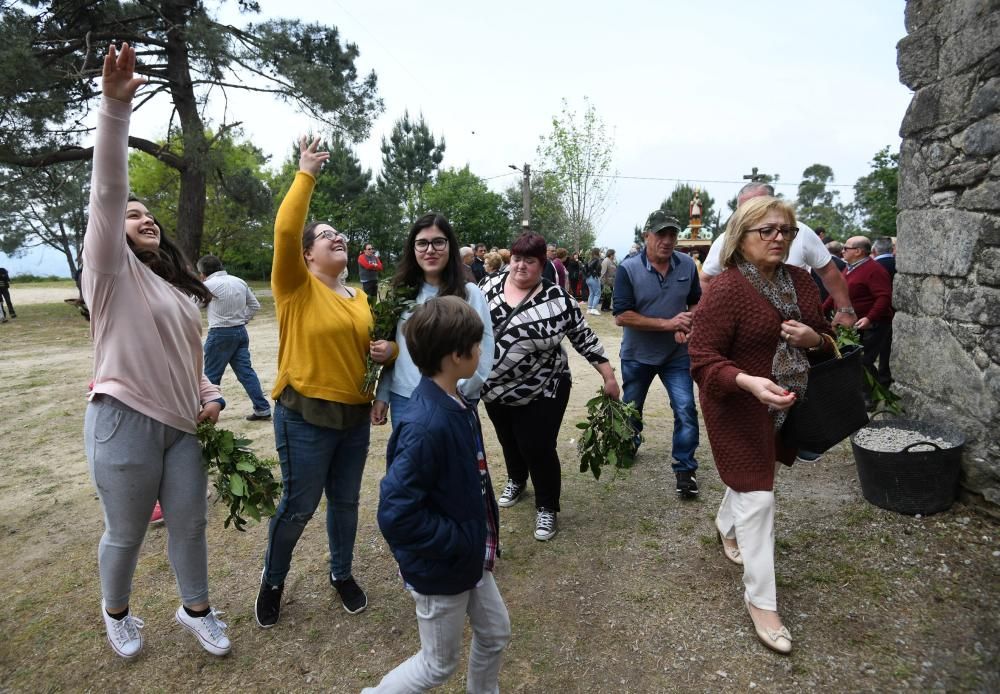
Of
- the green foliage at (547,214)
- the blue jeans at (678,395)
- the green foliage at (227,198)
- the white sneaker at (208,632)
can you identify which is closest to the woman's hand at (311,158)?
the white sneaker at (208,632)

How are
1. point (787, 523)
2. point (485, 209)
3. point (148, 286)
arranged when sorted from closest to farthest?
point (148, 286) → point (787, 523) → point (485, 209)

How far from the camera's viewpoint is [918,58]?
3.98 metres

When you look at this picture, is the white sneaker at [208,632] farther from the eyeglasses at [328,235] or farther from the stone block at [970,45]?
the stone block at [970,45]

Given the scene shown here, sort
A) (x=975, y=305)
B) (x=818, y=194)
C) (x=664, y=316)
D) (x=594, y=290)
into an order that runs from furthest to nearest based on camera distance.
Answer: (x=818, y=194) < (x=594, y=290) < (x=664, y=316) < (x=975, y=305)

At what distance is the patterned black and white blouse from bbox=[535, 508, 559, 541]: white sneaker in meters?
0.75

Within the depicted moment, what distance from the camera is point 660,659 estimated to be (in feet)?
8.55

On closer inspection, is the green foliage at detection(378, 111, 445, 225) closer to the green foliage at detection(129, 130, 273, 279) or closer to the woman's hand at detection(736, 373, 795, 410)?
the green foliage at detection(129, 130, 273, 279)

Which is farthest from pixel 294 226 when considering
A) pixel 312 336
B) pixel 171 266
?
pixel 171 266

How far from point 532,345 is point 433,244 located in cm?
90

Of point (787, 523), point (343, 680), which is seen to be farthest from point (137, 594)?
point (787, 523)

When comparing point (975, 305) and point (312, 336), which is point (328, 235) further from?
point (975, 305)

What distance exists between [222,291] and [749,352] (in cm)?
521

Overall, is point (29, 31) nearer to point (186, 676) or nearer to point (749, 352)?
point (186, 676)

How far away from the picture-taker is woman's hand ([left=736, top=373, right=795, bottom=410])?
2.33 m
